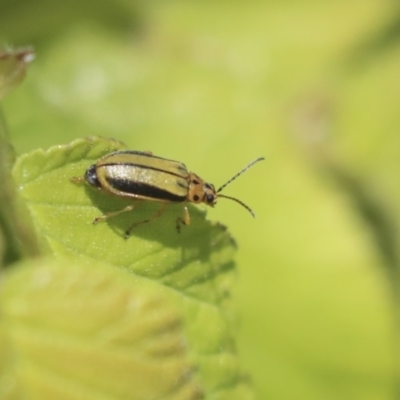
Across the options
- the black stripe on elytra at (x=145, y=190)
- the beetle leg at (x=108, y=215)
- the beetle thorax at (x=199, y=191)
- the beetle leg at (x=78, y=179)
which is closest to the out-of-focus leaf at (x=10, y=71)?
the beetle leg at (x=78, y=179)

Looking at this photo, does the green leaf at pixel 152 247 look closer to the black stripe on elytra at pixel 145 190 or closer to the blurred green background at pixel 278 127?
the black stripe on elytra at pixel 145 190

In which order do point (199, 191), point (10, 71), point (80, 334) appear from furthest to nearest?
1. point (199, 191)
2. point (10, 71)
3. point (80, 334)

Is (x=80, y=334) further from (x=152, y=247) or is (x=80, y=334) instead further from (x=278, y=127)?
(x=278, y=127)

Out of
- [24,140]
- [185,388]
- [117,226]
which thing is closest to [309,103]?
[24,140]

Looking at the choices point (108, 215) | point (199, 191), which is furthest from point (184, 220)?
point (199, 191)

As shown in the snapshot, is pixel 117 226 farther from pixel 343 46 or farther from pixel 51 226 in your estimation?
pixel 343 46
